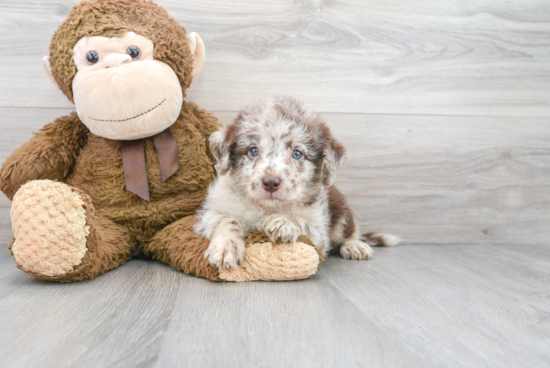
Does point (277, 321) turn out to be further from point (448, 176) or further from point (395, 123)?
point (448, 176)

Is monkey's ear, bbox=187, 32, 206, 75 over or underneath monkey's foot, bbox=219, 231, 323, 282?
over

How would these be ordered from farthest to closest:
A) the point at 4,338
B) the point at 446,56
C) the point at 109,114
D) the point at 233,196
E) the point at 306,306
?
the point at 446,56 → the point at 233,196 → the point at 109,114 → the point at 306,306 → the point at 4,338

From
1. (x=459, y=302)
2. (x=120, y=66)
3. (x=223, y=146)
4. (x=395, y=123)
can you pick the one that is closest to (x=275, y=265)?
(x=223, y=146)

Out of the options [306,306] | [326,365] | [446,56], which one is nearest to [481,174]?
[446,56]

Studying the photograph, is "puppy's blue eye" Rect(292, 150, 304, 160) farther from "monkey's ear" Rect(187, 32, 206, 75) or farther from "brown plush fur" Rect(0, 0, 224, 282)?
"monkey's ear" Rect(187, 32, 206, 75)

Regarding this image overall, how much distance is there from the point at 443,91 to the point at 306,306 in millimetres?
2362

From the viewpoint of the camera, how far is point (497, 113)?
10.9 feet

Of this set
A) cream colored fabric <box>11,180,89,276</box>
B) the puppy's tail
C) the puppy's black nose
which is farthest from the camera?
the puppy's tail

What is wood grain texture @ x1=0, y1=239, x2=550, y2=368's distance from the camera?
1.25 meters

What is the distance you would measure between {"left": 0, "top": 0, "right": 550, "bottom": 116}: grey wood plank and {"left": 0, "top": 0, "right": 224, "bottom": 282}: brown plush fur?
0.57m

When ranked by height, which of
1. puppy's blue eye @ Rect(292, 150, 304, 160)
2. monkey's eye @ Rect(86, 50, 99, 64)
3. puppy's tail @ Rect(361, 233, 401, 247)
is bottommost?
puppy's tail @ Rect(361, 233, 401, 247)

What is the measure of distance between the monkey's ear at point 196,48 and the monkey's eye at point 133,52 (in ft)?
1.19

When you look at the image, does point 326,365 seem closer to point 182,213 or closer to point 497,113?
point 182,213

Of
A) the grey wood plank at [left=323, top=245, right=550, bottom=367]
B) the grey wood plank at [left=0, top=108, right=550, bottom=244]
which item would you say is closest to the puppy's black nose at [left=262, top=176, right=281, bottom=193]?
the grey wood plank at [left=323, top=245, right=550, bottom=367]
